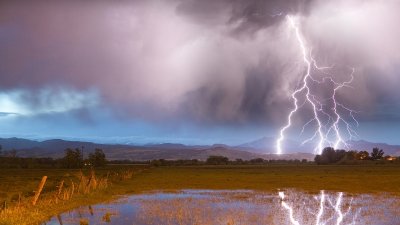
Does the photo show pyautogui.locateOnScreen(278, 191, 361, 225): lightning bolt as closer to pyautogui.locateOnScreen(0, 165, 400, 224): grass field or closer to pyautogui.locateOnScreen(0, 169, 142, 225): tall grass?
pyautogui.locateOnScreen(0, 165, 400, 224): grass field

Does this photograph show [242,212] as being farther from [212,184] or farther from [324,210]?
[212,184]

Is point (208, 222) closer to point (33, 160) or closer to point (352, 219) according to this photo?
point (352, 219)

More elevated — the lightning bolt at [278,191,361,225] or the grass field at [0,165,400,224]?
the grass field at [0,165,400,224]

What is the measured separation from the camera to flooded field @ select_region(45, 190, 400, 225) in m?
23.3

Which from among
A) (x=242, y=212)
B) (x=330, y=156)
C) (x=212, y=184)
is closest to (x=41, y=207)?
(x=242, y=212)

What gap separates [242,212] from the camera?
26453 mm

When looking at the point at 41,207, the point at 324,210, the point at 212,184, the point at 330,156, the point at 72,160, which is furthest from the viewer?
the point at 330,156

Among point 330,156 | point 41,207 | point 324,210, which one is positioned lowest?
point 41,207

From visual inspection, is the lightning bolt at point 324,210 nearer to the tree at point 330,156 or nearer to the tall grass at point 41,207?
the tall grass at point 41,207

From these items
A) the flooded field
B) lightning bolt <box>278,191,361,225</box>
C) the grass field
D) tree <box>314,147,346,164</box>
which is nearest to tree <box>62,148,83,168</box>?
the grass field

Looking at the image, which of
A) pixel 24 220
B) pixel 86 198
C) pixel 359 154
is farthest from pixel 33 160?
pixel 24 220

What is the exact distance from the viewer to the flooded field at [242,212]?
23.3 metres

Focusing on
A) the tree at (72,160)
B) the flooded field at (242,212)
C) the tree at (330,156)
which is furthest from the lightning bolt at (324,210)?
the tree at (330,156)

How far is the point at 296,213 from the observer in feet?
86.5
